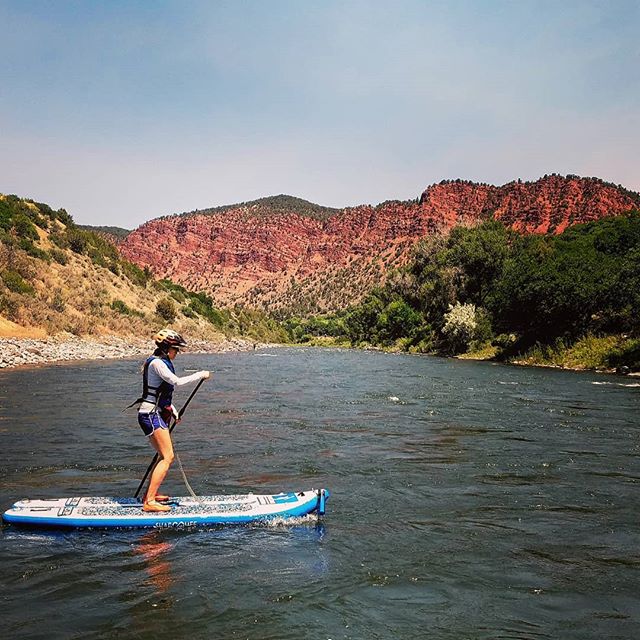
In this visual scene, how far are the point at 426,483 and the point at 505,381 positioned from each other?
18824 millimetres

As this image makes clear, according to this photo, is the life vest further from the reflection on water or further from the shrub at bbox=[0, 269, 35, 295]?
the shrub at bbox=[0, 269, 35, 295]

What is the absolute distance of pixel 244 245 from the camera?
646 feet

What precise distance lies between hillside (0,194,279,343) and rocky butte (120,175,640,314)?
83.4m

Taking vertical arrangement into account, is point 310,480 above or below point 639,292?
below

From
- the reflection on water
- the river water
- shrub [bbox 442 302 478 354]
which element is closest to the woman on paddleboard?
the reflection on water

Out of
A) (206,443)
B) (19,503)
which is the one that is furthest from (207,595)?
(206,443)

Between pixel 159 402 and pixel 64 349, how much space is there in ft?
96.4

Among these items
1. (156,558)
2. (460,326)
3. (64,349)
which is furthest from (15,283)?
(156,558)

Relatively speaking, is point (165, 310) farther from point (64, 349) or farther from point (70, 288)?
point (64, 349)

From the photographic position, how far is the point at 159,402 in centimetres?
818

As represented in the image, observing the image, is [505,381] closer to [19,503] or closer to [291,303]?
[19,503]

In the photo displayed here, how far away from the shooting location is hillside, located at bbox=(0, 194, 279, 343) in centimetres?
3942

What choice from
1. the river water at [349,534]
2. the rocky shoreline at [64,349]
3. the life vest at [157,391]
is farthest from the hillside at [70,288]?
the life vest at [157,391]

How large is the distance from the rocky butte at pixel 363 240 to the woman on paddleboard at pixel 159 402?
13237 cm
